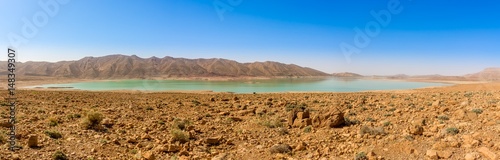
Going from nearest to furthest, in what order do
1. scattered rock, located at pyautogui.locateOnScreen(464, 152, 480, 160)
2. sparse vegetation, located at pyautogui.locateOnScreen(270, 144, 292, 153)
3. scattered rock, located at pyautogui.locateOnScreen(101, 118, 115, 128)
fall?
1. scattered rock, located at pyautogui.locateOnScreen(464, 152, 480, 160)
2. sparse vegetation, located at pyautogui.locateOnScreen(270, 144, 292, 153)
3. scattered rock, located at pyautogui.locateOnScreen(101, 118, 115, 128)

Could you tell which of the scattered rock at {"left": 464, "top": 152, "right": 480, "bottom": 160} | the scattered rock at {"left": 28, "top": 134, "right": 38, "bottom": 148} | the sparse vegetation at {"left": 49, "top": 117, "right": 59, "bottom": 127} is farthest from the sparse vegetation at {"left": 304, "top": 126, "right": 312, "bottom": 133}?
the sparse vegetation at {"left": 49, "top": 117, "right": 59, "bottom": 127}

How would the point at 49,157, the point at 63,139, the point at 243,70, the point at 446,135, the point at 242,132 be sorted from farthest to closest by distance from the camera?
1. the point at 243,70
2. the point at 242,132
3. the point at 63,139
4. the point at 446,135
5. the point at 49,157

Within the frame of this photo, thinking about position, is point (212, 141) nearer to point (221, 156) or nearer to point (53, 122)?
point (221, 156)

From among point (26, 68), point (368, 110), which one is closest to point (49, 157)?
point (368, 110)

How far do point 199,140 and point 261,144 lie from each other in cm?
189

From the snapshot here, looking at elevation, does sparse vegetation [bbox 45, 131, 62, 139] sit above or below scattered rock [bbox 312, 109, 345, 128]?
below

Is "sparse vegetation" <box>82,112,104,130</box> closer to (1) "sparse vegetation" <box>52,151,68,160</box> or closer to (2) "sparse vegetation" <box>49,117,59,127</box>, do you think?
(2) "sparse vegetation" <box>49,117,59,127</box>

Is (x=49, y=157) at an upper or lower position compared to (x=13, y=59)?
lower

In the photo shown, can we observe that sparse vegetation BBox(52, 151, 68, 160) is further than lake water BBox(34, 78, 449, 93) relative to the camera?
No

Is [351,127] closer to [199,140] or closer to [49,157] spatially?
[199,140]

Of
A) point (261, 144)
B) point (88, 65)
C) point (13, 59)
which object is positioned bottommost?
point (261, 144)

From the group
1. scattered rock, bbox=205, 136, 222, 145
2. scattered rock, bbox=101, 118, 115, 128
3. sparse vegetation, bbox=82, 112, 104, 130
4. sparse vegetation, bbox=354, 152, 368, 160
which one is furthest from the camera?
scattered rock, bbox=101, 118, 115, 128

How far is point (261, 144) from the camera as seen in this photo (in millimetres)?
8562

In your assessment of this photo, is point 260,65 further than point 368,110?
Yes
